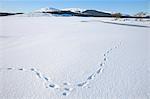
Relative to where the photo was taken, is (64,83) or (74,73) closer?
(64,83)

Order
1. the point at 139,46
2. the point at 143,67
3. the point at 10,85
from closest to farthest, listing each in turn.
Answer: the point at 10,85, the point at 143,67, the point at 139,46

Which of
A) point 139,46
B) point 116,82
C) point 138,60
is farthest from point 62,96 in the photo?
point 139,46

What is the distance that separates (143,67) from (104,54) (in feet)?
1.83

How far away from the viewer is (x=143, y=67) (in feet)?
6.35

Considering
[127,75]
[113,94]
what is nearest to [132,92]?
[113,94]

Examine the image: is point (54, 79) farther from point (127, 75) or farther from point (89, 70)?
point (127, 75)

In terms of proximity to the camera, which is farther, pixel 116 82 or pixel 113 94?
pixel 116 82

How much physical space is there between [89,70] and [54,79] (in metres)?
0.39

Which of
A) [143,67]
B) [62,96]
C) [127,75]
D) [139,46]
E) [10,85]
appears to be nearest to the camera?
[62,96]

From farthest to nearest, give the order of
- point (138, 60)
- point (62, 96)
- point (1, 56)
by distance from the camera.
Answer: point (1, 56) → point (138, 60) → point (62, 96)

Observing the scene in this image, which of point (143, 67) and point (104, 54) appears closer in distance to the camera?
point (143, 67)

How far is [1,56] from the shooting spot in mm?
2301

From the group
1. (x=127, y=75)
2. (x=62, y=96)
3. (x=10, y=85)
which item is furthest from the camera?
(x=127, y=75)

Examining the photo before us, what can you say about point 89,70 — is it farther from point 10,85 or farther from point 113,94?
point 10,85
